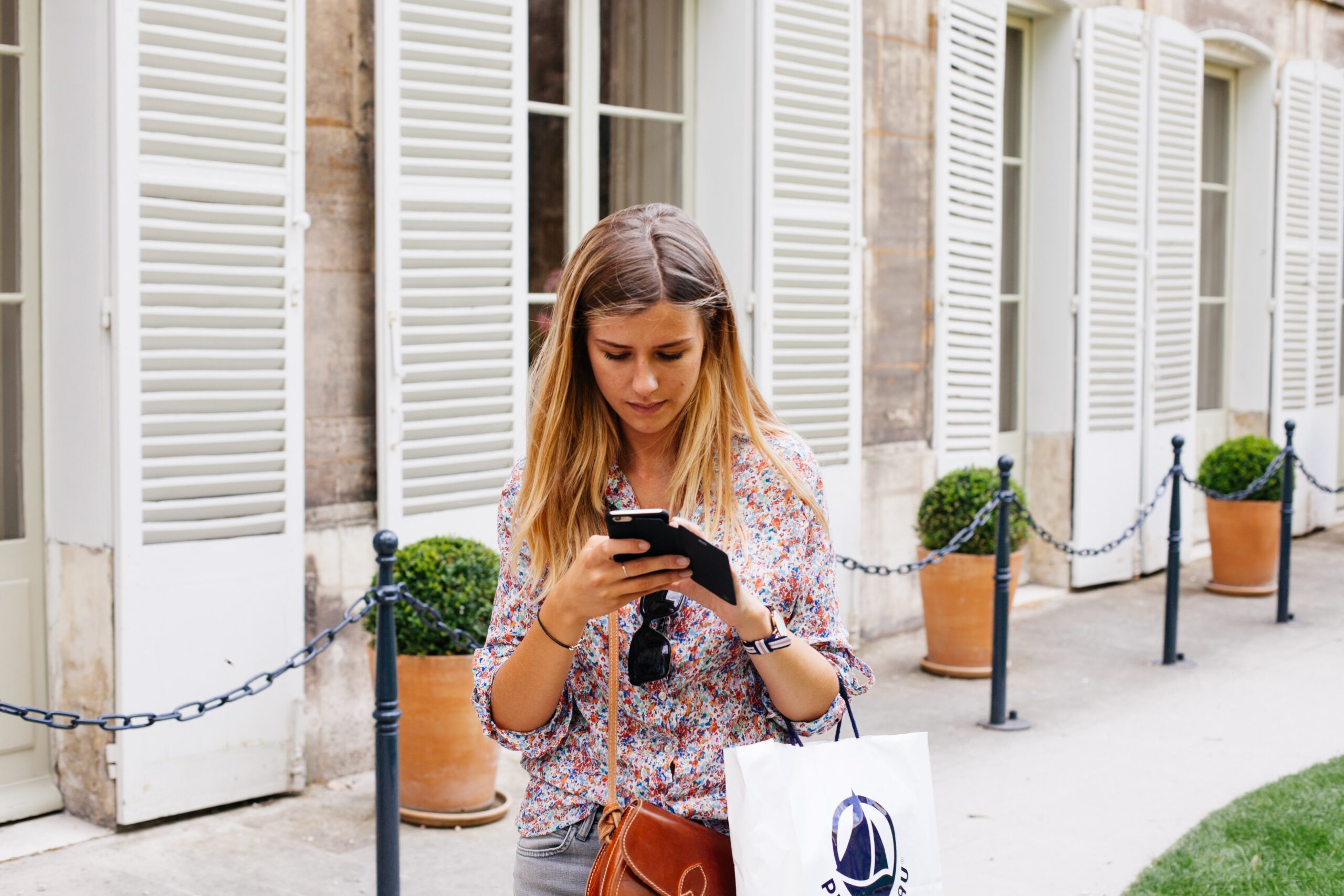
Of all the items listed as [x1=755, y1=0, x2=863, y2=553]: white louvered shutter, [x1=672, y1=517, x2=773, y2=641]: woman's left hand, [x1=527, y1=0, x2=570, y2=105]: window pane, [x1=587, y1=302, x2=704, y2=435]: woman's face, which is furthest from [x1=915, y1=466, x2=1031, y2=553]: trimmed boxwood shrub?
[x1=672, y1=517, x2=773, y2=641]: woman's left hand

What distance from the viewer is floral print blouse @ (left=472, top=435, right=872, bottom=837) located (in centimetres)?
198

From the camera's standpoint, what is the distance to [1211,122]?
11.5 metres

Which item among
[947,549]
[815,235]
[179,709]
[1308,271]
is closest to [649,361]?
[179,709]

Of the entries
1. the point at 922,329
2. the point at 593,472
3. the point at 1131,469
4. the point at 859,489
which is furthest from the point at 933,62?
the point at 593,472

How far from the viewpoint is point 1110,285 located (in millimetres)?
9438

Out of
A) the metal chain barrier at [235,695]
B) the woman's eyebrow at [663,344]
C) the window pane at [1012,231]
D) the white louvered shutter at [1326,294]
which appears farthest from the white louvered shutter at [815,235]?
the white louvered shutter at [1326,294]

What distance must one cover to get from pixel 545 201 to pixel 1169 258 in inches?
213

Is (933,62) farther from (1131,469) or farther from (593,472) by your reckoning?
(593,472)

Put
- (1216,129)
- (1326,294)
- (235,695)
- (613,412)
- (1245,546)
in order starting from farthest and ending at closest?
(1326,294) → (1216,129) → (1245,546) → (235,695) → (613,412)

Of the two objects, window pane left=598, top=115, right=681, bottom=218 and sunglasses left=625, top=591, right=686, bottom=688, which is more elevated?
window pane left=598, top=115, right=681, bottom=218

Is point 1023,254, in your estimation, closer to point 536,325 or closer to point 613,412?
point 536,325

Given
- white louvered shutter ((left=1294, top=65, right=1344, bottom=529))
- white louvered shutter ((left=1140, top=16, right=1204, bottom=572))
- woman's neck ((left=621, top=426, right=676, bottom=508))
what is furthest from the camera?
white louvered shutter ((left=1294, top=65, right=1344, bottom=529))

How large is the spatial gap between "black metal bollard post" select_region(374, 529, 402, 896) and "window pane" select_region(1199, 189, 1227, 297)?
30.3ft

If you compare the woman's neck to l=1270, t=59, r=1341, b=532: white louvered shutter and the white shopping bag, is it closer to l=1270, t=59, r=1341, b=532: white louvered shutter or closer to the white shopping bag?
the white shopping bag
